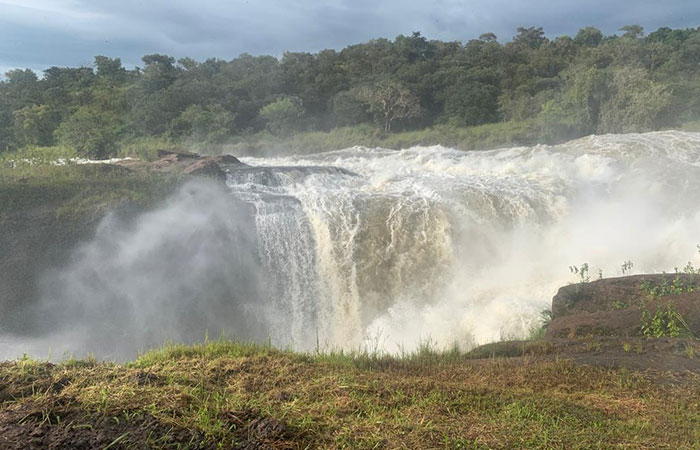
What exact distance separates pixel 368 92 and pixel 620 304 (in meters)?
29.2

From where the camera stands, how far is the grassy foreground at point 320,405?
2271mm

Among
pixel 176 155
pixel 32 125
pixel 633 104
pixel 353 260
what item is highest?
pixel 633 104

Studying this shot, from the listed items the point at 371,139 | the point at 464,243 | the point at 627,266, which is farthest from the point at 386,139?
the point at 627,266

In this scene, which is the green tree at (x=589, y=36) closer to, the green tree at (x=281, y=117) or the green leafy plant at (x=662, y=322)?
the green tree at (x=281, y=117)

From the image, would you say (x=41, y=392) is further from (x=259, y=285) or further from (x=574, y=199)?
(x=574, y=199)

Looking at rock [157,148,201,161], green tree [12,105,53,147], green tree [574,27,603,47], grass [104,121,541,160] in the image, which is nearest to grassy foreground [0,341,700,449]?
rock [157,148,201,161]

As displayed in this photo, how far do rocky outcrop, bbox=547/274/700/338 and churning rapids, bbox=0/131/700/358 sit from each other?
1.24 m

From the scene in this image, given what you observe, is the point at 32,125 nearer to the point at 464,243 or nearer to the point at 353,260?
the point at 353,260

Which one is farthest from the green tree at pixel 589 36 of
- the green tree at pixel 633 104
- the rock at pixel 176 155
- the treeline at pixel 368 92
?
the rock at pixel 176 155

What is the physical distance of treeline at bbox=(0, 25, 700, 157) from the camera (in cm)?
2462

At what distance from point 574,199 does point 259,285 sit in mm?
8199

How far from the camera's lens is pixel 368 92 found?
3344 cm

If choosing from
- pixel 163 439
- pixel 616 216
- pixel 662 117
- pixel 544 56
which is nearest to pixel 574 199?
pixel 616 216

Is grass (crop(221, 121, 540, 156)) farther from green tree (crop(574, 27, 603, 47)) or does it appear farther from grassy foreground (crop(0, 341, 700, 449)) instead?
grassy foreground (crop(0, 341, 700, 449))
